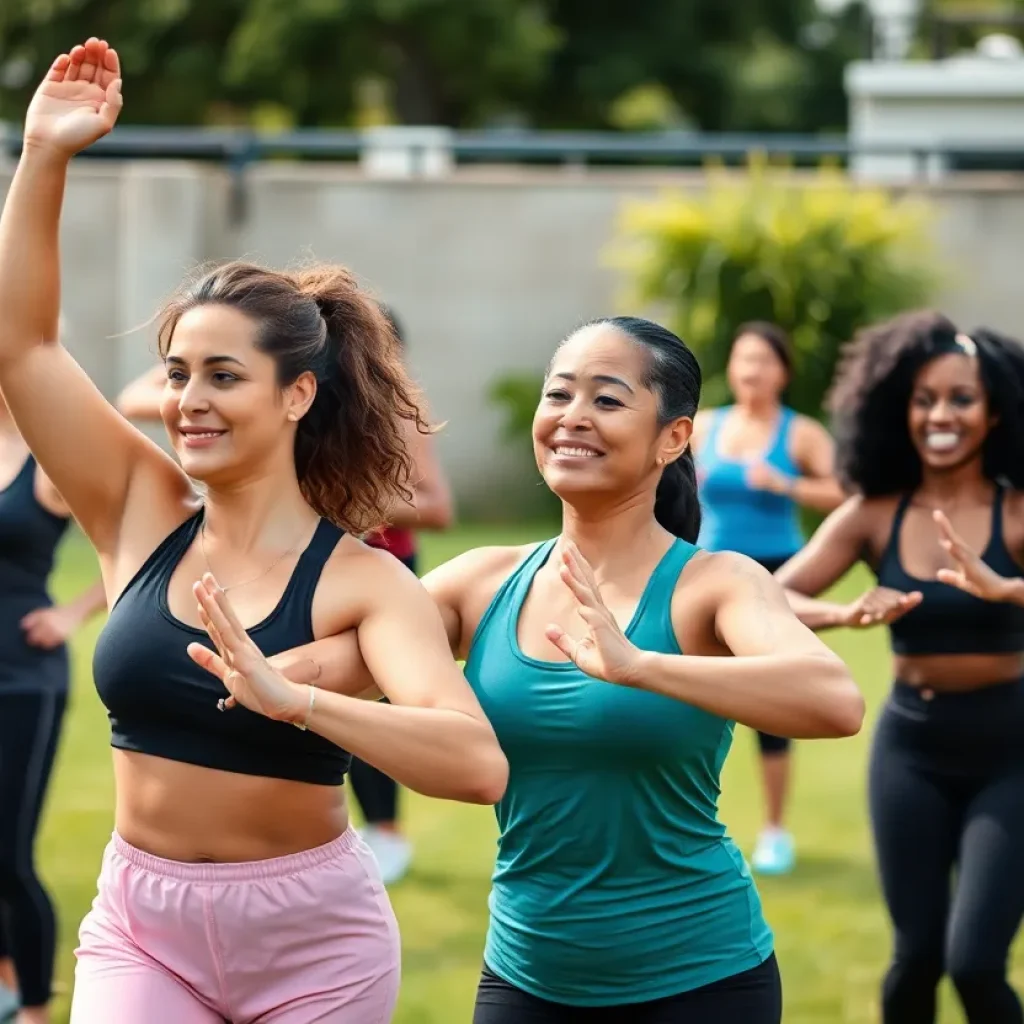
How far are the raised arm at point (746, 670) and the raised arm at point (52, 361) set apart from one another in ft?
2.73

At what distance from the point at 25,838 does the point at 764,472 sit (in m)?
3.70

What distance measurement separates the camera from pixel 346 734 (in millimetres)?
3107

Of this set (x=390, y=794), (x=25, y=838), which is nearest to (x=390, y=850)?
(x=390, y=794)

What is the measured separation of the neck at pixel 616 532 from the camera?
147 inches

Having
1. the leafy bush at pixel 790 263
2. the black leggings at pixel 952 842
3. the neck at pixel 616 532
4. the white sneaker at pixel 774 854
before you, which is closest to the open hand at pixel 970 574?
the black leggings at pixel 952 842

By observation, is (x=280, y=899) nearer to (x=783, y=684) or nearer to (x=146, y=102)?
(x=783, y=684)

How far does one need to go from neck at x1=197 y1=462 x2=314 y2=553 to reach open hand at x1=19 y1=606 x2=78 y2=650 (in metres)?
2.05

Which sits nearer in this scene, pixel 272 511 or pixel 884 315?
pixel 272 511

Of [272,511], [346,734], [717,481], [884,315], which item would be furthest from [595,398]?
[884,315]

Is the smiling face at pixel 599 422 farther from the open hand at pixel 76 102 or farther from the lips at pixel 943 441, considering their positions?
the lips at pixel 943 441

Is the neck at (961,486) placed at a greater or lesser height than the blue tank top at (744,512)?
lesser

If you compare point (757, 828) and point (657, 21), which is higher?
point (657, 21)

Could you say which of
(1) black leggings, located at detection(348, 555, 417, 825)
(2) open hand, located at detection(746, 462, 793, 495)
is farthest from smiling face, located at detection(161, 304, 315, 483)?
(2) open hand, located at detection(746, 462, 793, 495)

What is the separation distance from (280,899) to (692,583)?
2.96 ft
